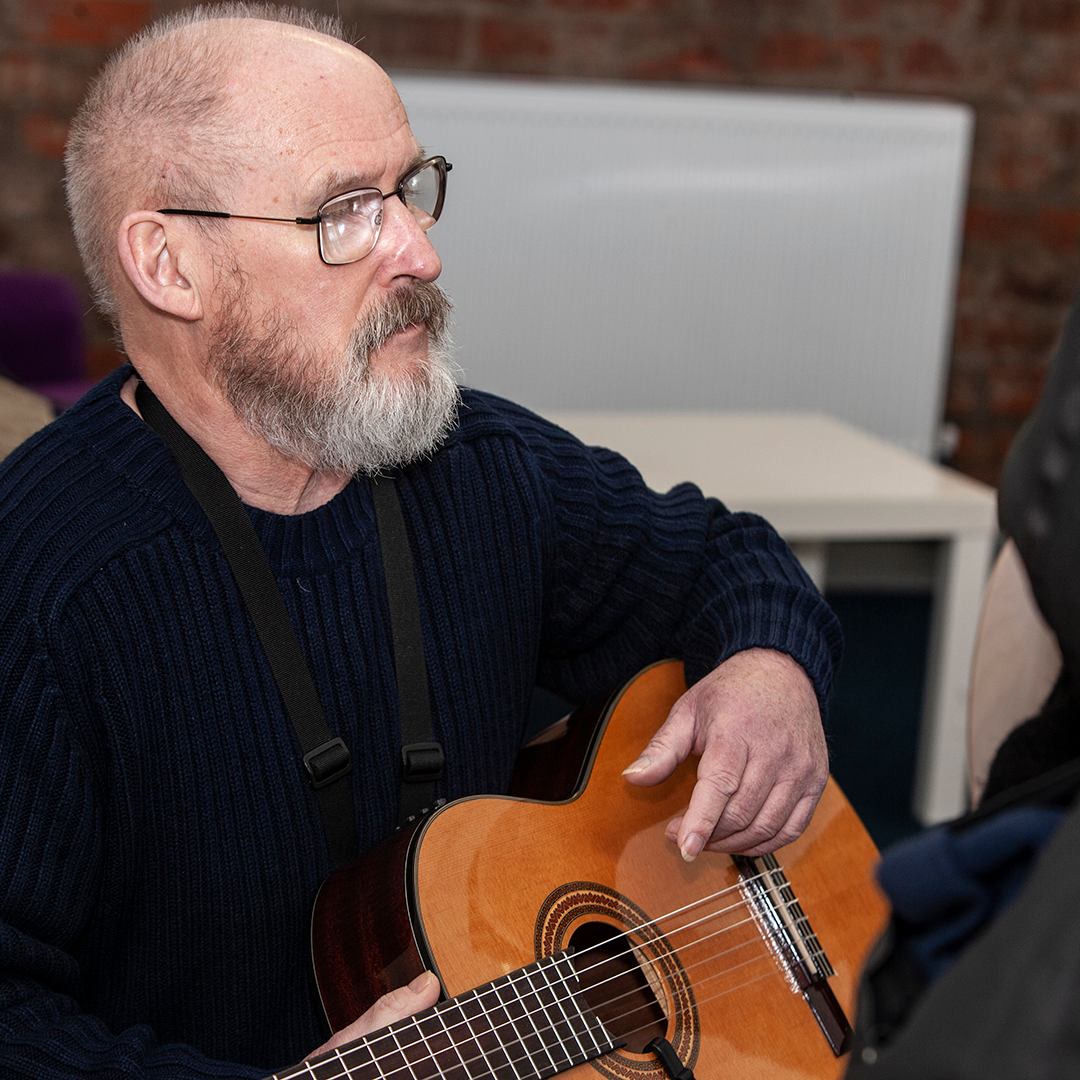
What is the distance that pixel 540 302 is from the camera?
3.38 m

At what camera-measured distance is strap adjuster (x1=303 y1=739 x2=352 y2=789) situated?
1.12 meters

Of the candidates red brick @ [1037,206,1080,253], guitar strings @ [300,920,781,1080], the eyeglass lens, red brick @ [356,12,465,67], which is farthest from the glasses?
red brick @ [1037,206,1080,253]

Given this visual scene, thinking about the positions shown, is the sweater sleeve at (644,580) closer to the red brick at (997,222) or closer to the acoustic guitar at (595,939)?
the acoustic guitar at (595,939)

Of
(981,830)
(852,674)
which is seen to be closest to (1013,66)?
(852,674)

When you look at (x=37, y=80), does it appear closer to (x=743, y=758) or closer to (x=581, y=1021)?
(x=743, y=758)

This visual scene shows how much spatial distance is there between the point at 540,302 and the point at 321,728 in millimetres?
2365

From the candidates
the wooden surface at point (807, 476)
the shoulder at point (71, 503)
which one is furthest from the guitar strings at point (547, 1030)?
the wooden surface at point (807, 476)

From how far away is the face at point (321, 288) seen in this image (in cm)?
112

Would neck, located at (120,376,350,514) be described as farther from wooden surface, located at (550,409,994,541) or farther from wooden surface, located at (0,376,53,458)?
wooden surface, located at (550,409,994,541)

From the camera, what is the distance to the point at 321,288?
3.77ft

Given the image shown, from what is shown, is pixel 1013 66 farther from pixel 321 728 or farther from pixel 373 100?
pixel 321 728

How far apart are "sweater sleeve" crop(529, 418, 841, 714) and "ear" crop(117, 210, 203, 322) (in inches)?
14.1

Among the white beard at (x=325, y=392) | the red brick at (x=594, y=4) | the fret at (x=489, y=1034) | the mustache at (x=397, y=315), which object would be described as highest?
the red brick at (x=594, y=4)

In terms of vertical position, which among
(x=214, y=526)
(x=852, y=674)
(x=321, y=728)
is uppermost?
(x=214, y=526)
